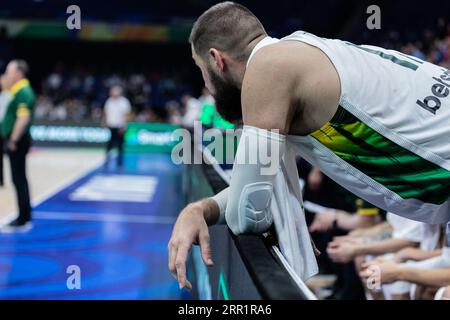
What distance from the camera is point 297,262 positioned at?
1.54 metres

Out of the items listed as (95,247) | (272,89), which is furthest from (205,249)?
(95,247)

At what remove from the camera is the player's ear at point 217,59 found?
5.08ft

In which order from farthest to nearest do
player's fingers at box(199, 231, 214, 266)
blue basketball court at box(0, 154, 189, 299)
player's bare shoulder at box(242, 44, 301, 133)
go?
blue basketball court at box(0, 154, 189, 299) → player's fingers at box(199, 231, 214, 266) → player's bare shoulder at box(242, 44, 301, 133)

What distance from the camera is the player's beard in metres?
1.62

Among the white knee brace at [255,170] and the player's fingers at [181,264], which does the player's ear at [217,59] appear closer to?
the white knee brace at [255,170]

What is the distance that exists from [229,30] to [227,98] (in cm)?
23

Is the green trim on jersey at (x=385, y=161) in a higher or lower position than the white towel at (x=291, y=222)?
higher

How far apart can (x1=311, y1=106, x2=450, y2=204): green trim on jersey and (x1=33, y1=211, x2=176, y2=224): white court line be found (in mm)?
5172

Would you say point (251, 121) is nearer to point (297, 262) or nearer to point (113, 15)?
point (297, 262)

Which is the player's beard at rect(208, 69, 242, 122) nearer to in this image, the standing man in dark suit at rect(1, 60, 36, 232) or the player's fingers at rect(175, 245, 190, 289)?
the player's fingers at rect(175, 245, 190, 289)

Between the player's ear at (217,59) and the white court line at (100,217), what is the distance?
201 inches

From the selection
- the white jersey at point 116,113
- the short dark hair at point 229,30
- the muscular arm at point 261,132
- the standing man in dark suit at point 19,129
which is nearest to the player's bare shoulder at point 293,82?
the muscular arm at point 261,132

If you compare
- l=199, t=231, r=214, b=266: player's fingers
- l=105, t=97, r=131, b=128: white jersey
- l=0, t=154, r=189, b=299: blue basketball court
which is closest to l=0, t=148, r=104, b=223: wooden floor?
l=0, t=154, r=189, b=299: blue basketball court

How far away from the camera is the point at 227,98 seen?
1.68m
